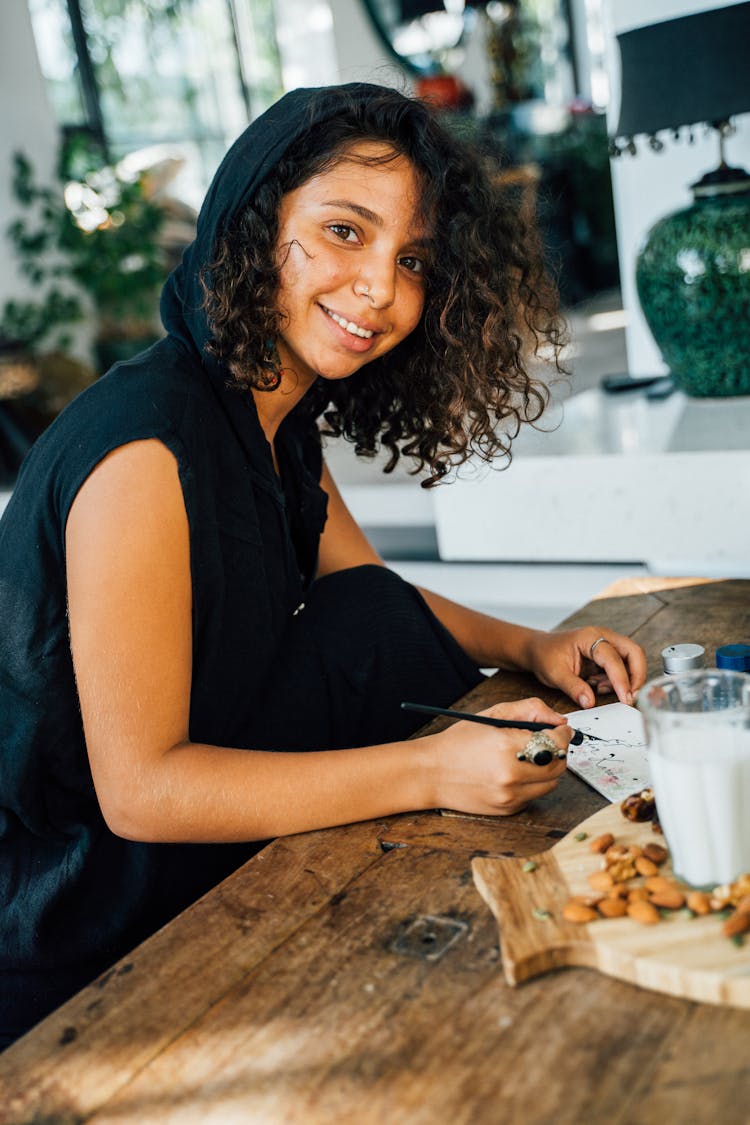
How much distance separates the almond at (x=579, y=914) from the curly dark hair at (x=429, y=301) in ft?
2.07

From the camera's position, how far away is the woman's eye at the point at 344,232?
1.19m

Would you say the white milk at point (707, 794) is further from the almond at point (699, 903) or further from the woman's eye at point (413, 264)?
the woman's eye at point (413, 264)

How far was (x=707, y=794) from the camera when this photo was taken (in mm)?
756

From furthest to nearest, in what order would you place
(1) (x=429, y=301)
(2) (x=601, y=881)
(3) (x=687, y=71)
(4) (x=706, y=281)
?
(4) (x=706, y=281), (3) (x=687, y=71), (1) (x=429, y=301), (2) (x=601, y=881)

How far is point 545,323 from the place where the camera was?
1.45m

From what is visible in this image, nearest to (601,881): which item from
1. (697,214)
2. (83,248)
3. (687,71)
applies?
(687,71)

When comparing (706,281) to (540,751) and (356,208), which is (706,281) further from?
(540,751)

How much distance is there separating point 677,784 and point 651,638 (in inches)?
23.6

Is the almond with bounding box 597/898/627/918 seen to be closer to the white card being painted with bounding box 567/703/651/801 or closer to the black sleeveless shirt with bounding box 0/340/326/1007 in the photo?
the white card being painted with bounding box 567/703/651/801

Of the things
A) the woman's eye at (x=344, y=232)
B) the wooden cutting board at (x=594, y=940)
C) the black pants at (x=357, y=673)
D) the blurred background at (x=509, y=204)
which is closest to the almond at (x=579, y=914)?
the wooden cutting board at (x=594, y=940)

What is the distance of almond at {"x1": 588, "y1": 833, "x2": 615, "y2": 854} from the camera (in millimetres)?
851

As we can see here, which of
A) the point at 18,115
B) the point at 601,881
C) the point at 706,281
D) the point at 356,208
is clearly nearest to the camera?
the point at 601,881

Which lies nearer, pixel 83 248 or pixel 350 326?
pixel 350 326

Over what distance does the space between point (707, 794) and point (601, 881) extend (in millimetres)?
99
